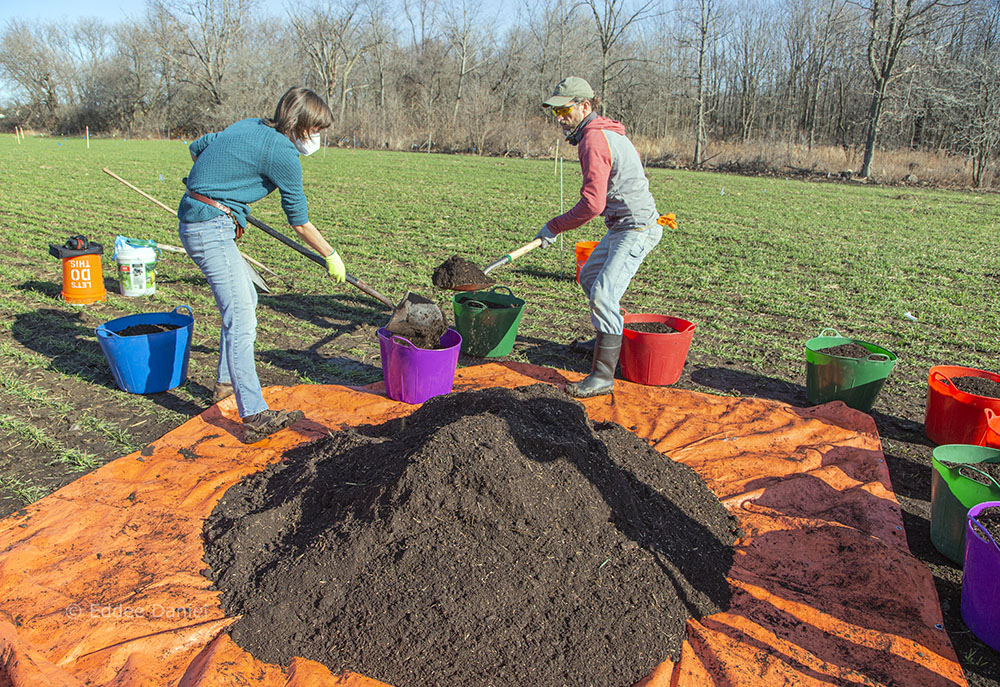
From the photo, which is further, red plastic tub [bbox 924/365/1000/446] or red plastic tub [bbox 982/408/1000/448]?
red plastic tub [bbox 924/365/1000/446]

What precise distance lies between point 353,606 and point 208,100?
5603cm

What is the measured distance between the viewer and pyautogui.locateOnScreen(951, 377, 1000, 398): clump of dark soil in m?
4.18

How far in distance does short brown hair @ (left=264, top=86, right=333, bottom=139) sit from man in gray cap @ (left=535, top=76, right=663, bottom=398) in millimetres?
1487

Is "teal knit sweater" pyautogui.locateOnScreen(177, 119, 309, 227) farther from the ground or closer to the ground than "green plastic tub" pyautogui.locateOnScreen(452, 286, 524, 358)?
farther from the ground

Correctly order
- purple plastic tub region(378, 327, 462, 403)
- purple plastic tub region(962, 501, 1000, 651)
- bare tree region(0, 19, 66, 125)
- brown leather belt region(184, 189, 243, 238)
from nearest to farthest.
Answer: purple plastic tub region(962, 501, 1000, 651) < brown leather belt region(184, 189, 243, 238) < purple plastic tub region(378, 327, 462, 403) < bare tree region(0, 19, 66, 125)

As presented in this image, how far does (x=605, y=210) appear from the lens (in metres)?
4.79

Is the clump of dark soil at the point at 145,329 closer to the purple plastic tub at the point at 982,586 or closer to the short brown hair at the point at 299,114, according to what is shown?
the short brown hair at the point at 299,114

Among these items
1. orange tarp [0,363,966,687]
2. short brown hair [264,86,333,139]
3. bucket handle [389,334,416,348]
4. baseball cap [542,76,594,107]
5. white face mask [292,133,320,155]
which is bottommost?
orange tarp [0,363,966,687]

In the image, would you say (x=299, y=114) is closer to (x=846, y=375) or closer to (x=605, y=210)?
(x=605, y=210)

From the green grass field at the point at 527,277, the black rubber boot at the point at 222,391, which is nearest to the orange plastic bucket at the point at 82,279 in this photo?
the green grass field at the point at 527,277

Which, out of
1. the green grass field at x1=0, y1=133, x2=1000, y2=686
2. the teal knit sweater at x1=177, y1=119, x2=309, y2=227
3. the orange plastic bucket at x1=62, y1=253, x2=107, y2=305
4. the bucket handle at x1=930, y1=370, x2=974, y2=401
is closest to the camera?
the teal knit sweater at x1=177, y1=119, x2=309, y2=227

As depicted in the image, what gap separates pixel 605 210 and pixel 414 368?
6.04 ft

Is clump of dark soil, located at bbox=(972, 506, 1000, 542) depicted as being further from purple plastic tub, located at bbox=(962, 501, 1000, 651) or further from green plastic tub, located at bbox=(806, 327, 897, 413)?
green plastic tub, located at bbox=(806, 327, 897, 413)

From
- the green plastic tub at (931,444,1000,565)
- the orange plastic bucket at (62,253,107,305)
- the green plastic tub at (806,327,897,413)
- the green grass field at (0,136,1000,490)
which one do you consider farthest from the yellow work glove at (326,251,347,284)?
the orange plastic bucket at (62,253,107,305)
